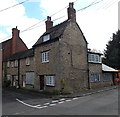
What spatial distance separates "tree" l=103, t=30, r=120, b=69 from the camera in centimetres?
3994

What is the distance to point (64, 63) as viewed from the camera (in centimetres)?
2177

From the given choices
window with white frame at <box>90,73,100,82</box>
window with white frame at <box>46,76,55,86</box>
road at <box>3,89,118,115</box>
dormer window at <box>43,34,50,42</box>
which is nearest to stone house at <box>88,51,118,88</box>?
window with white frame at <box>90,73,100,82</box>

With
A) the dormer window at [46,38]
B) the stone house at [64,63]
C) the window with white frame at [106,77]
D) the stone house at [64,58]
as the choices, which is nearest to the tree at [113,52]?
the window with white frame at [106,77]

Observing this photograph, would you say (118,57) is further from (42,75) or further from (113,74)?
(42,75)

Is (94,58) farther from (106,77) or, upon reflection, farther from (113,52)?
(113,52)

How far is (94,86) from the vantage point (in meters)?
25.9

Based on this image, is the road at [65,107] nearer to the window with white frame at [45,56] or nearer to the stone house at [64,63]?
the stone house at [64,63]

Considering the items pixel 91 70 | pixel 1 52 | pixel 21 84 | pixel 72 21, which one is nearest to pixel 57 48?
pixel 72 21

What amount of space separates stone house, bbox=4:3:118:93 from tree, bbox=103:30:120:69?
41.4 feet

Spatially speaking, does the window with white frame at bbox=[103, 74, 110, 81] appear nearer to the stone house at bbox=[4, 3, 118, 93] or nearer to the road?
the stone house at bbox=[4, 3, 118, 93]

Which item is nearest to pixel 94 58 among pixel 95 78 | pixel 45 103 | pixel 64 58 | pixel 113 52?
pixel 95 78

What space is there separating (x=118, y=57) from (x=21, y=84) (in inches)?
893

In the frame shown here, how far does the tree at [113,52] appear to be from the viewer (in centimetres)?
3994

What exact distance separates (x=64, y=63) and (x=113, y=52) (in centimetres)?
2192
